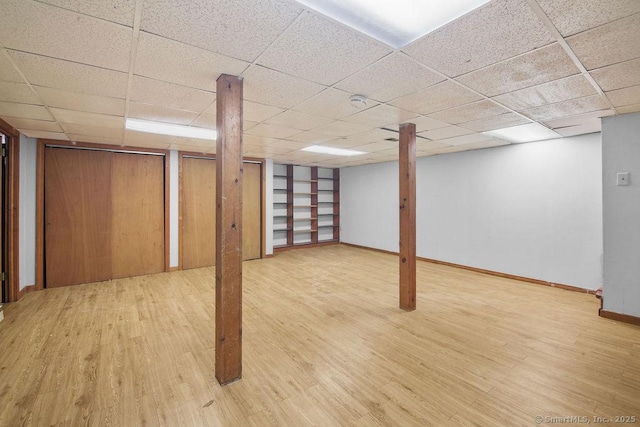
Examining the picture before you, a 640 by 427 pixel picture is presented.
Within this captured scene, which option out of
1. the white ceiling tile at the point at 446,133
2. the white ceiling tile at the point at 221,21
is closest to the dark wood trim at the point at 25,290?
the white ceiling tile at the point at 221,21

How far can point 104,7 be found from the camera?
1424 mm

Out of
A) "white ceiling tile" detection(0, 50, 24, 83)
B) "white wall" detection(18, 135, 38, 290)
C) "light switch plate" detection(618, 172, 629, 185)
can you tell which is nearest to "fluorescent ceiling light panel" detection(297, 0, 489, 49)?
"white ceiling tile" detection(0, 50, 24, 83)

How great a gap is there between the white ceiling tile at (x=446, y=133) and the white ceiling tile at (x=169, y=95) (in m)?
2.90

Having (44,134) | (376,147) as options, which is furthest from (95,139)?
(376,147)

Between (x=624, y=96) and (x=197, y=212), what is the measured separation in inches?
248

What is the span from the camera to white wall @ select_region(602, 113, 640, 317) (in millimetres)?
3221

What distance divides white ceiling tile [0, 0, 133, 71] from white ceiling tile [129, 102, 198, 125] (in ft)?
3.16

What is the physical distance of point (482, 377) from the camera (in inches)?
88.7

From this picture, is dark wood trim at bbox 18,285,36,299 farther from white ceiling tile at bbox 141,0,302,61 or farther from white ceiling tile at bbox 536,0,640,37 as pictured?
white ceiling tile at bbox 536,0,640,37

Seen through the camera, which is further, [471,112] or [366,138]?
[366,138]

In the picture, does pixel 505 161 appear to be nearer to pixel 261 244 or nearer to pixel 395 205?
pixel 395 205

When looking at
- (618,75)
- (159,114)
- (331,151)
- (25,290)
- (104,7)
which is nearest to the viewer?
(104,7)

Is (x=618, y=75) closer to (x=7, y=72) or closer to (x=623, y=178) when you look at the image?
(x=623, y=178)

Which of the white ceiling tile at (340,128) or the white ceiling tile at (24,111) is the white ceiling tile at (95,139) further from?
the white ceiling tile at (340,128)
